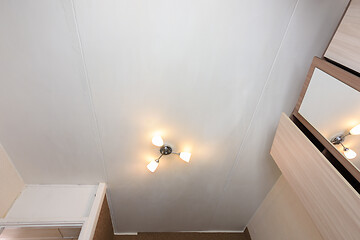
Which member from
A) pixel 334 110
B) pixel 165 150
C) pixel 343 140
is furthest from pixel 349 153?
pixel 165 150

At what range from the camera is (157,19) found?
1208mm

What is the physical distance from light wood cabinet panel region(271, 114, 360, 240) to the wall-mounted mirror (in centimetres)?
8

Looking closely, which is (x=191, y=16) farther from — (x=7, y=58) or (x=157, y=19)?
(x=7, y=58)

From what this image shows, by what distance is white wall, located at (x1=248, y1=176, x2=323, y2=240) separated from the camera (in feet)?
5.95

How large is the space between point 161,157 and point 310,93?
1.16 m

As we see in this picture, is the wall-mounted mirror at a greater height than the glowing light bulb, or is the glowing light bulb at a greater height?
the glowing light bulb

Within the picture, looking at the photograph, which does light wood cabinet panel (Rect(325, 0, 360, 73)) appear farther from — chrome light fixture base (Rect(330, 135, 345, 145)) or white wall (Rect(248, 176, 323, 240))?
white wall (Rect(248, 176, 323, 240))

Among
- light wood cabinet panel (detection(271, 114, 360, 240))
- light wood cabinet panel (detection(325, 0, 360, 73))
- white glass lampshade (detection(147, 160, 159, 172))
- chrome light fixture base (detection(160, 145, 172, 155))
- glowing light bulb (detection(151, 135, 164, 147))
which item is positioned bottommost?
light wood cabinet panel (detection(271, 114, 360, 240))

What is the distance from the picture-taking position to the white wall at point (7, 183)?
1662 mm

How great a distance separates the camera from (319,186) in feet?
3.69

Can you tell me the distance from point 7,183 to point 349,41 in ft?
7.73

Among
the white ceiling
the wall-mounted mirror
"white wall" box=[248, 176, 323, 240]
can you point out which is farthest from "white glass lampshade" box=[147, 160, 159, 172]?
"white wall" box=[248, 176, 323, 240]

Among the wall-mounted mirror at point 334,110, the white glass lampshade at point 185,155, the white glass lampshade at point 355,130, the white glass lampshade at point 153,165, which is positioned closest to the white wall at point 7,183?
the white glass lampshade at point 153,165

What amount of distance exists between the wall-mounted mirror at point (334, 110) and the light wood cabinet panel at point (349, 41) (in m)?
0.05
